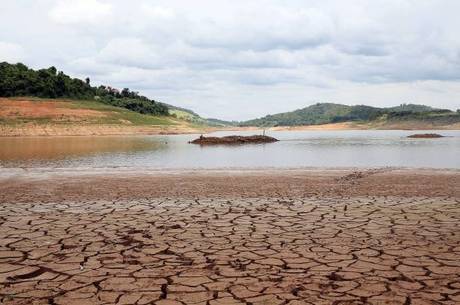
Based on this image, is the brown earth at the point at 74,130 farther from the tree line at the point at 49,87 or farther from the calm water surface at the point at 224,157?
the calm water surface at the point at 224,157

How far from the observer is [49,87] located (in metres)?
85.1

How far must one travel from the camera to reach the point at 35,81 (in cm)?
8494

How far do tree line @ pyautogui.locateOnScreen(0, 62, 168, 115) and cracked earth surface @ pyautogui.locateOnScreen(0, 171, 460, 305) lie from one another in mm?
78028

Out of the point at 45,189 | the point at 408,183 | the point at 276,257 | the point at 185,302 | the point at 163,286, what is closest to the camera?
the point at 185,302

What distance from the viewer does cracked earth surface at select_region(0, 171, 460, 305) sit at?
479 cm

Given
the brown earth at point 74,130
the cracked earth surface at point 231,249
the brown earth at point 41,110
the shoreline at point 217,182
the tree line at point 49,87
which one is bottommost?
the shoreline at point 217,182

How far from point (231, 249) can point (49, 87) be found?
86187mm

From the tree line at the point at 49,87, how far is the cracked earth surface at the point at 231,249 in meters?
78.0

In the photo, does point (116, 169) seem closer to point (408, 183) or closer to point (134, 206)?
point (134, 206)

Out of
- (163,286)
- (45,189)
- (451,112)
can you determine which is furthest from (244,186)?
(451,112)

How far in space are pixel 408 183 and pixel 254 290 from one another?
11.2m

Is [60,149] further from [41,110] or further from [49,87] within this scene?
[49,87]

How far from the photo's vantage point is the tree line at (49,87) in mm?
82312

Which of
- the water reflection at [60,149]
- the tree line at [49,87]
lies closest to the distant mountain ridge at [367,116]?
the tree line at [49,87]
